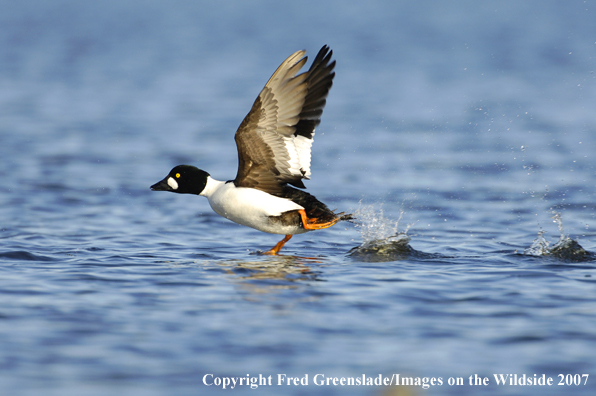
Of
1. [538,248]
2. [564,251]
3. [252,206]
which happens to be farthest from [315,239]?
[564,251]

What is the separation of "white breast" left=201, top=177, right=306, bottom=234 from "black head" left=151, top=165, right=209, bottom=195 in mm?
574

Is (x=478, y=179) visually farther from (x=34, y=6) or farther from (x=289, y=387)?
(x=34, y=6)

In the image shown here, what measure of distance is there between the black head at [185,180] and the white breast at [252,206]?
1.88 ft

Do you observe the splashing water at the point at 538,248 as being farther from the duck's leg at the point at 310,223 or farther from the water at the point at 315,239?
the duck's leg at the point at 310,223

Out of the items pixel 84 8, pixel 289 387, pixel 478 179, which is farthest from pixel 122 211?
pixel 84 8

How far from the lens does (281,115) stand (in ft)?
27.7

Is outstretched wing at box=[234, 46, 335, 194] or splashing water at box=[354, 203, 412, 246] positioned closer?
outstretched wing at box=[234, 46, 335, 194]

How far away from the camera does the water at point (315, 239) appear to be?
5.43m

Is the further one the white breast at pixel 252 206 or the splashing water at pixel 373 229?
the splashing water at pixel 373 229

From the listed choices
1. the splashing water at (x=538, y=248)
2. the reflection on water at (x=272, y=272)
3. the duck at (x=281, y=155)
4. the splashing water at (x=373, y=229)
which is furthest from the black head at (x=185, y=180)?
the splashing water at (x=538, y=248)

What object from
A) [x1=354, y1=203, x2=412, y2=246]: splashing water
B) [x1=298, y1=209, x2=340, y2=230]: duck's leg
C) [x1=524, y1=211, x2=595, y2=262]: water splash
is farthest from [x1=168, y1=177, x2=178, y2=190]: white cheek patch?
[x1=524, y1=211, x2=595, y2=262]: water splash

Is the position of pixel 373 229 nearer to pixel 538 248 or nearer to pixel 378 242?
pixel 378 242

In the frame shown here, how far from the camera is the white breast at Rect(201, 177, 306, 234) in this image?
8680 millimetres

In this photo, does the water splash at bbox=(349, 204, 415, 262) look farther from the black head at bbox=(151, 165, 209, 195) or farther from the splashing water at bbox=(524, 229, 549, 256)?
the black head at bbox=(151, 165, 209, 195)
